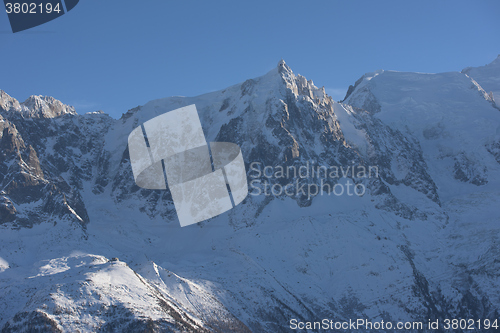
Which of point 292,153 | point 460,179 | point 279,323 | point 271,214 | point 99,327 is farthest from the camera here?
point 460,179

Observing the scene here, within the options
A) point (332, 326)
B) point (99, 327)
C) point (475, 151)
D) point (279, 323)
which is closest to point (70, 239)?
point (99, 327)

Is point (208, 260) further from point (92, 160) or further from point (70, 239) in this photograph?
point (92, 160)

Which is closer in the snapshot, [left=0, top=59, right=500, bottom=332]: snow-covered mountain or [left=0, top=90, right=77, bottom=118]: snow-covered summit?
[left=0, top=59, right=500, bottom=332]: snow-covered mountain

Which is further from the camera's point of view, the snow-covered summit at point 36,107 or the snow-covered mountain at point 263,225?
the snow-covered summit at point 36,107

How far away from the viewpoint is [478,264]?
11806cm

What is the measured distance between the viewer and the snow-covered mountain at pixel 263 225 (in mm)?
95312

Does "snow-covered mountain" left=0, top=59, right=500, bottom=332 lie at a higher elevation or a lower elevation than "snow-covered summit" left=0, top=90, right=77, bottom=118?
lower

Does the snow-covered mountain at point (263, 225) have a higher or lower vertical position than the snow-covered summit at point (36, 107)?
lower

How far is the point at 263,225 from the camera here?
13388 centimetres

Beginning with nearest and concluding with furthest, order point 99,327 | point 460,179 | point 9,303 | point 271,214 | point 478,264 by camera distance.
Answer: point 99,327 < point 9,303 < point 478,264 < point 271,214 < point 460,179

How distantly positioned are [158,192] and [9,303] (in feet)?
230

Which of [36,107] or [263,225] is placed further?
[36,107]

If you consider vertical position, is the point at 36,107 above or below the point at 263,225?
above

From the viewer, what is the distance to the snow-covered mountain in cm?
9531
